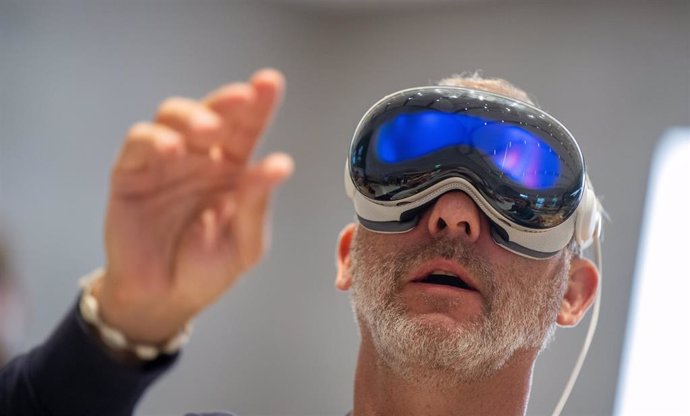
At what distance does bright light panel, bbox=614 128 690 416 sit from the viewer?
297 cm

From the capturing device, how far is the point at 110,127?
3629 millimetres

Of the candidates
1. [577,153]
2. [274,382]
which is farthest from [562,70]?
[577,153]

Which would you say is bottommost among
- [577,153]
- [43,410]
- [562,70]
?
[43,410]

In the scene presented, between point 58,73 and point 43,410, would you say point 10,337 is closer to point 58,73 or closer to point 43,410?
point 43,410

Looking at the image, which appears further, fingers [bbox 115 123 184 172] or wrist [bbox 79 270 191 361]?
wrist [bbox 79 270 191 361]

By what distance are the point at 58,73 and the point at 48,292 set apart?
920mm

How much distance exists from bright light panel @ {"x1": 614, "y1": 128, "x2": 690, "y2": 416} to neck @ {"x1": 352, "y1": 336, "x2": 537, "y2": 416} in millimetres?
1753

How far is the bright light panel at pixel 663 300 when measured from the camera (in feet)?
9.76

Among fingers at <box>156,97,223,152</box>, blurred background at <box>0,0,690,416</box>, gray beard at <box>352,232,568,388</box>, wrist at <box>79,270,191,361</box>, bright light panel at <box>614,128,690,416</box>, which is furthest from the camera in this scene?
blurred background at <box>0,0,690,416</box>

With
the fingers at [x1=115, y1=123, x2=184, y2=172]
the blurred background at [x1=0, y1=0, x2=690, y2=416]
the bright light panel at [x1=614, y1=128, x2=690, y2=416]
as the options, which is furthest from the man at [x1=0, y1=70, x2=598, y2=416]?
the blurred background at [x1=0, y1=0, x2=690, y2=416]

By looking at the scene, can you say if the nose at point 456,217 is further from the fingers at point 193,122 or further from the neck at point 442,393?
the fingers at point 193,122

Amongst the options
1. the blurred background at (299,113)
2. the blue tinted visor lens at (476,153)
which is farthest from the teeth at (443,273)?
the blurred background at (299,113)

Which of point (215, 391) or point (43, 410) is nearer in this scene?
point (43, 410)

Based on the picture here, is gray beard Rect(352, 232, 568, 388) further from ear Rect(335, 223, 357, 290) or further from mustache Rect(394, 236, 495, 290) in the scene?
ear Rect(335, 223, 357, 290)
